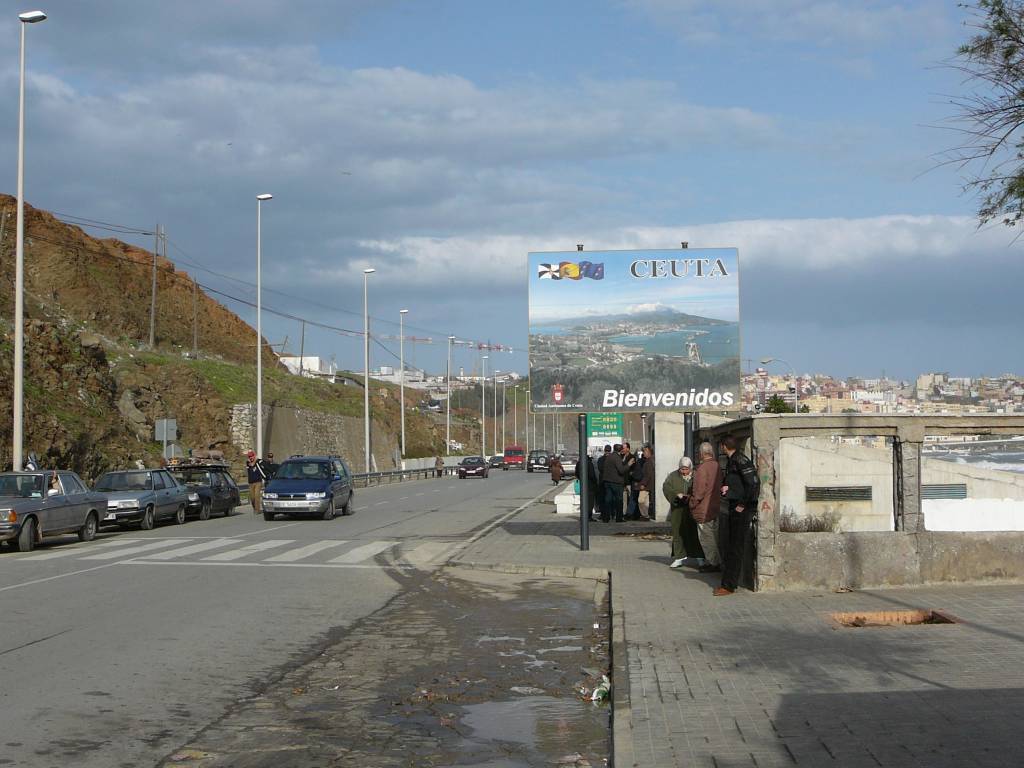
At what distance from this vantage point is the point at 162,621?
12094 millimetres

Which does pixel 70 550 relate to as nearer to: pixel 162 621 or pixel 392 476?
pixel 162 621

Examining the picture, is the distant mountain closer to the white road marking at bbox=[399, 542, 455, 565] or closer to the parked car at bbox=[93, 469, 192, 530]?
the white road marking at bbox=[399, 542, 455, 565]

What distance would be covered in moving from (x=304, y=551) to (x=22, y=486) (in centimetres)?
561

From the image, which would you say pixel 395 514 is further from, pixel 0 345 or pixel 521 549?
pixel 0 345

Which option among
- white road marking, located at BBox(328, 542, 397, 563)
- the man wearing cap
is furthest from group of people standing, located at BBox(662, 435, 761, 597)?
the man wearing cap

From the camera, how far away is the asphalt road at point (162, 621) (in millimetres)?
7477

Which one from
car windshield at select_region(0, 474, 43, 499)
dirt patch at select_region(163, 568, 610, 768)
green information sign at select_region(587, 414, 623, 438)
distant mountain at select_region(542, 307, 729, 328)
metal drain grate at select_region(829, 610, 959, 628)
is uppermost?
distant mountain at select_region(542, 307, 729, 328)

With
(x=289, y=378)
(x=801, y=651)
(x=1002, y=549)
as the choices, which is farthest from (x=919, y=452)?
(x=289, y=378)

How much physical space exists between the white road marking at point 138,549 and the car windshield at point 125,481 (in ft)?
16.0

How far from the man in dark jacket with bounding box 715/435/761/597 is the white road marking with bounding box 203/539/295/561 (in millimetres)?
9461

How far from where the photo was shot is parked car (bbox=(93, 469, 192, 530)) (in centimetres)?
2680

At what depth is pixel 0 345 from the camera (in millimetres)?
39469

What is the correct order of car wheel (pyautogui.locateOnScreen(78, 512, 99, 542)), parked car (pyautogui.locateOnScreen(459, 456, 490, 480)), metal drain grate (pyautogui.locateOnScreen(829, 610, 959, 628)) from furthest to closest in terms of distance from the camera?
parked car (pyautogui.locateOnScreen(459, 456, 490, 480)) → car wheel (pyautogui.locateOnScreen(78, 512, 99, 542)) → metal drain grate (pyautogui.locateOnScreen(829, 610, 959, 628))

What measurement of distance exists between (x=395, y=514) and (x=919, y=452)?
21360 millimetres
